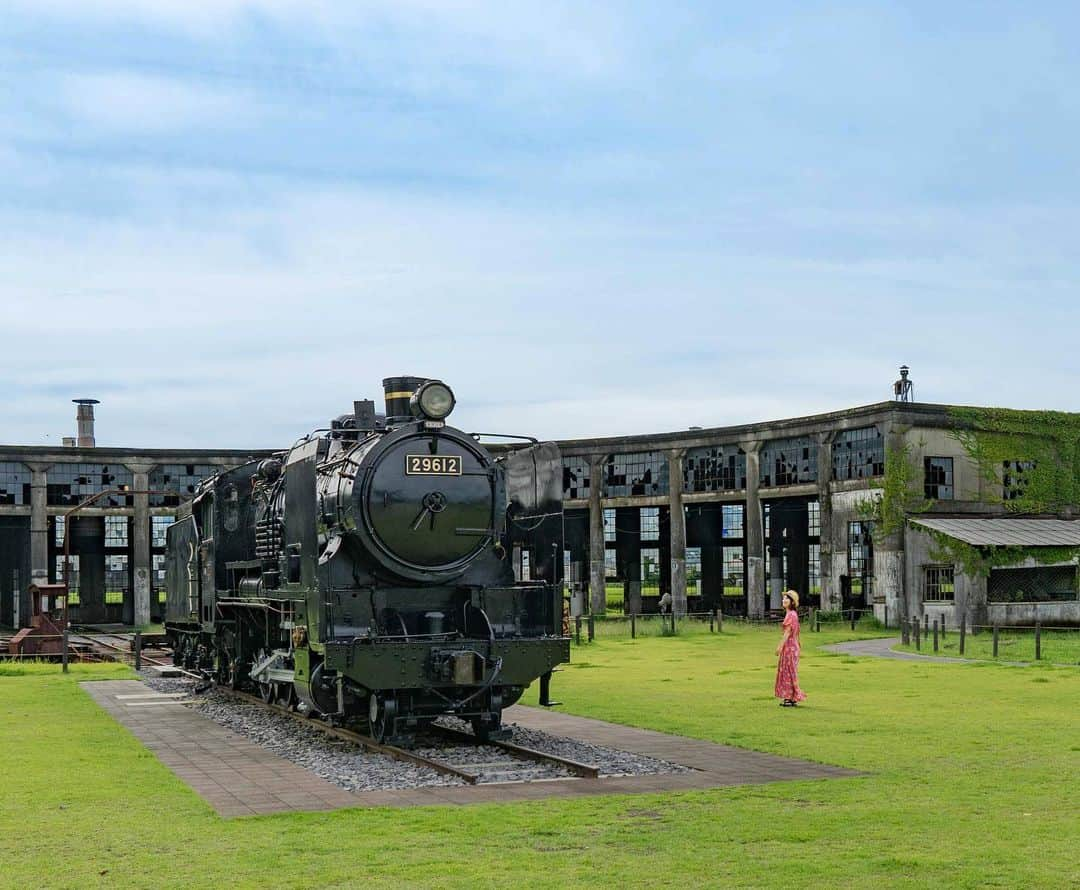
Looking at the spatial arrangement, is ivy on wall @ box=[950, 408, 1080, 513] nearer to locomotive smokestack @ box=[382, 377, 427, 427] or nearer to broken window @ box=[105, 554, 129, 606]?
locomotive smokestack @ box=[382, 377, 427, 427]

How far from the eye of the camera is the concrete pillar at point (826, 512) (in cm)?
4284

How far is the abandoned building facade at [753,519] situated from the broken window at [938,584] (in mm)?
54

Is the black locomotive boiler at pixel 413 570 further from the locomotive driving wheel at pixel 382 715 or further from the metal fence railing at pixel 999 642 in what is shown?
the metal fence railing at pixel 999 642

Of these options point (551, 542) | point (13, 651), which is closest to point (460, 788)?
point (551, 542)

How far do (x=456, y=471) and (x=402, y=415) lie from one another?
1081 mm

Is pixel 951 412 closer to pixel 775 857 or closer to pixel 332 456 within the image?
pixel 332 456

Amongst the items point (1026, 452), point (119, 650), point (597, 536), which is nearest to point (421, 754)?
point (119, 650)

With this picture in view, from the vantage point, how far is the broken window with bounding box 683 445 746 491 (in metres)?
47.0

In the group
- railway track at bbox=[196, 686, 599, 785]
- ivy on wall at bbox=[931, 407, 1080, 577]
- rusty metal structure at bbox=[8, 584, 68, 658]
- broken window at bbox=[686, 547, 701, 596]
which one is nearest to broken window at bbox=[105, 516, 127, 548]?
rusty metal structure at bbox=[8, 584, 68, 658]

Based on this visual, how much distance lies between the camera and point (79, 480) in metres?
49.6

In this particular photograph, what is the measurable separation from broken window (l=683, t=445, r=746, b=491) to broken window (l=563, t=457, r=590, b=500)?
398 centimetres

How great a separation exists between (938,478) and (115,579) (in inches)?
1307

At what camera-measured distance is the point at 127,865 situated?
8.17 metres

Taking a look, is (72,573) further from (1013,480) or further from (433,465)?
(433,465)
